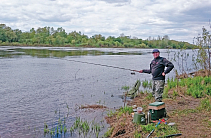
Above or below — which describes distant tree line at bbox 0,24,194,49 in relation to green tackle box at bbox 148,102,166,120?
above

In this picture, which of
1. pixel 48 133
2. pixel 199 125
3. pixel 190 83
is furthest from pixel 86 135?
pixel 190 83

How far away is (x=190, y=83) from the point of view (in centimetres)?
1112

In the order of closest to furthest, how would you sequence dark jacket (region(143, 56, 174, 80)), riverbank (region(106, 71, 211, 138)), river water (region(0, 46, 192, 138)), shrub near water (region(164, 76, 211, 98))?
riverbank (region(106, 71, 211, 138)), dark jacket (region(143, 56, 174, 80)), river water (region(0, 46, 192, 138)), shrub near water (region(164, 76, 211, 98))

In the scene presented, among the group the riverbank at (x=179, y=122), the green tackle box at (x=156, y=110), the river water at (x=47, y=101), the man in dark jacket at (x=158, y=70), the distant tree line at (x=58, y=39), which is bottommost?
the river water at (x=47, y=101)

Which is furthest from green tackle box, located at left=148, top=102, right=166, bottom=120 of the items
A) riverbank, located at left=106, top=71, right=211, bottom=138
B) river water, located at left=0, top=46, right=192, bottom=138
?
river water, located at left=0, top=46, right=192, bottom=138

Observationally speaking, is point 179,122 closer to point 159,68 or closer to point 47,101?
point 159,68

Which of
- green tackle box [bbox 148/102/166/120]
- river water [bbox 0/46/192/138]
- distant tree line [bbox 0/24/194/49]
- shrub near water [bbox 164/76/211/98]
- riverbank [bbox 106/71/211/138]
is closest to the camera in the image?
riverbank [bbox 106/71/211/138]

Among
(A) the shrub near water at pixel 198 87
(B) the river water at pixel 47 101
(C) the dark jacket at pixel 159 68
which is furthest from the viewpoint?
(A) the shrub near water at pixel 198 87

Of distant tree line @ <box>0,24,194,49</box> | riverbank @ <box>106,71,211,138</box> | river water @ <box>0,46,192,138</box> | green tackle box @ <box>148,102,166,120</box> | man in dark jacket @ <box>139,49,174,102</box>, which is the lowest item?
river water @ <box>0,46,192,138</box>

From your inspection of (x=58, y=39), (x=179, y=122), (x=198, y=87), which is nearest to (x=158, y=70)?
(x=179, y=122)

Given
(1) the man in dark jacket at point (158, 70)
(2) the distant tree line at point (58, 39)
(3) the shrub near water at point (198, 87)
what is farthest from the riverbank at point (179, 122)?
(2) the distant tree line at point (58, 39)

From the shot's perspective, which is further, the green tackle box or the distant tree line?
the distant tree line

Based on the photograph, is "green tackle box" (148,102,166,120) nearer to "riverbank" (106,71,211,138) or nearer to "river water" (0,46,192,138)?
"riverbank" (106,71,211,138)

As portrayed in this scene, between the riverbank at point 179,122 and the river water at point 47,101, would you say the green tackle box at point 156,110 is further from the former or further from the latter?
the river water at point 47,101
